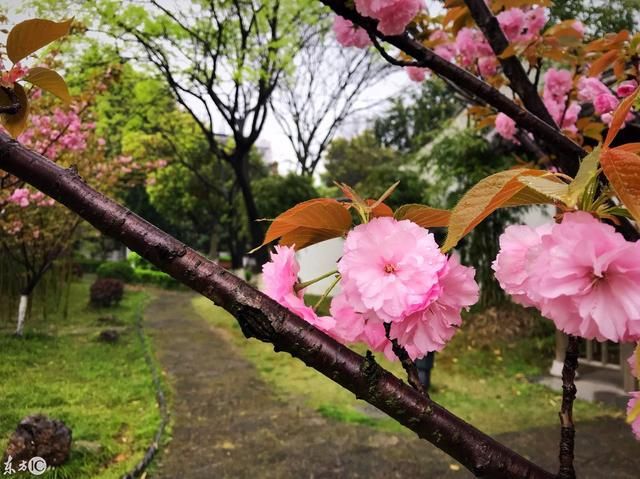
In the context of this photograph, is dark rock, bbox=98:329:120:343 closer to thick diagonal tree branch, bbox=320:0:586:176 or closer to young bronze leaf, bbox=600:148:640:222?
thick diagonal tree branch, bbox=320:0:586:176

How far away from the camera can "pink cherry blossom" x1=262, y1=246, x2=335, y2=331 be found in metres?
0.53

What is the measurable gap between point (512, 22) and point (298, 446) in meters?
2.82

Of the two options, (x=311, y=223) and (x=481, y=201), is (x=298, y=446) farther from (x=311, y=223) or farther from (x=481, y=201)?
(x=481, y=201)

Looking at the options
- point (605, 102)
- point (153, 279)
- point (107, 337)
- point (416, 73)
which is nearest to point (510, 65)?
point (605, 102)

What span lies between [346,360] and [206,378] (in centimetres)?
489

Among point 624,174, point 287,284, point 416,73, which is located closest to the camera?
point 624,174

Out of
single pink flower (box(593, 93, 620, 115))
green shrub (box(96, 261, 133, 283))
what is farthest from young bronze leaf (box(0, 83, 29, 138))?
green shrub (box(96, 261, 133, 283))

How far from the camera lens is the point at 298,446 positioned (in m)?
3.28

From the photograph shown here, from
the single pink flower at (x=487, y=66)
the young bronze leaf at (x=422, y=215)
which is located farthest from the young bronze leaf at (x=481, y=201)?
the single pink flower at (x=487, y=66)

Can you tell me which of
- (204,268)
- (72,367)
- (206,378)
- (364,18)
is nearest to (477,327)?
(206,378)

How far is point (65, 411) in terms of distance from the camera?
355 centimetres

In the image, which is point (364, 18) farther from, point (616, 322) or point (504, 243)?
point (616, 322)

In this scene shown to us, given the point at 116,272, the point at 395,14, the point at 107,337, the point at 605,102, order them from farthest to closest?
the point at 116,272
the point at 107,337
the point at 605,102
the point at 395,14

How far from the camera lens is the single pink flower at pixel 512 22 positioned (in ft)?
5.36
